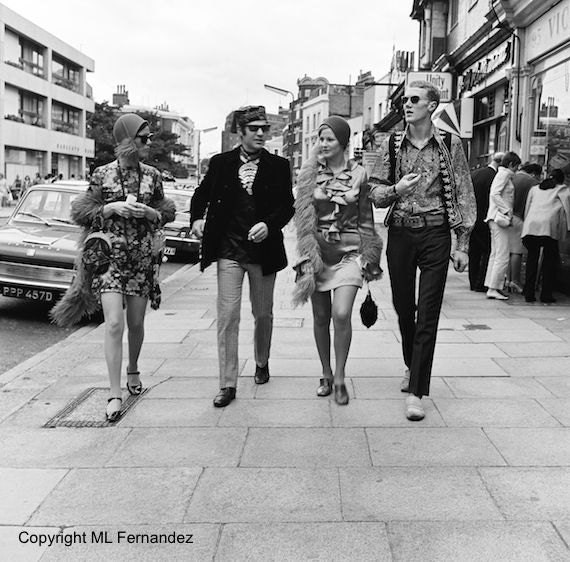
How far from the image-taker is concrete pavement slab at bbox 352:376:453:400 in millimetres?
5293

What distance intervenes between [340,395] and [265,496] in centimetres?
161

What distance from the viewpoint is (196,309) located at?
9367mm

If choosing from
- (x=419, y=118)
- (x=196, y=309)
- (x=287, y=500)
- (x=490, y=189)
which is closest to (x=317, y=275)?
(x=419, y=118)

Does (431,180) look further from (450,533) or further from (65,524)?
(65,524)

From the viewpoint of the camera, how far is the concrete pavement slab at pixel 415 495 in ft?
10.9

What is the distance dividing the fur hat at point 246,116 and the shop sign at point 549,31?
26.6ft

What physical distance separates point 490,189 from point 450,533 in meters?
7.88

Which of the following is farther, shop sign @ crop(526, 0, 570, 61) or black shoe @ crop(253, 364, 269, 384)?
shop sign @ crop(526, 0, 570, 61)

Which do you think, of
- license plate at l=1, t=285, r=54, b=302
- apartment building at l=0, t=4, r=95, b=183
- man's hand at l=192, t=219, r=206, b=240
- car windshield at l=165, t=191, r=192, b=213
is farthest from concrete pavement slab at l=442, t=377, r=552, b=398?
apartment building at l=0, t=4, r=95, b=183

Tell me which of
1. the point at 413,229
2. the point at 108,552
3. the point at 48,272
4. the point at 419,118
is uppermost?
the point at 419,118

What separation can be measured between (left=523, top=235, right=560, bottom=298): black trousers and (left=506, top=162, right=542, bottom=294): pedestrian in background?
0.49 m

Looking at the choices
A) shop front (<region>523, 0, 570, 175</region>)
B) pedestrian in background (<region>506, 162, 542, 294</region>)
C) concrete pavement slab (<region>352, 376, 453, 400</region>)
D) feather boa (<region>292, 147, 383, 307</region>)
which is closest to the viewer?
feather boa (<region>292, 147, 383, 307</region>)

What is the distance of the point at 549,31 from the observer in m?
12.4

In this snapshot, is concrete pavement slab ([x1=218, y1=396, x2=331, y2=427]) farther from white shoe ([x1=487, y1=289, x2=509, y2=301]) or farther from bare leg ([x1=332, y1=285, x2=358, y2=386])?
white shoe ([x1=487, y1=289, x2=509, y2=301])
